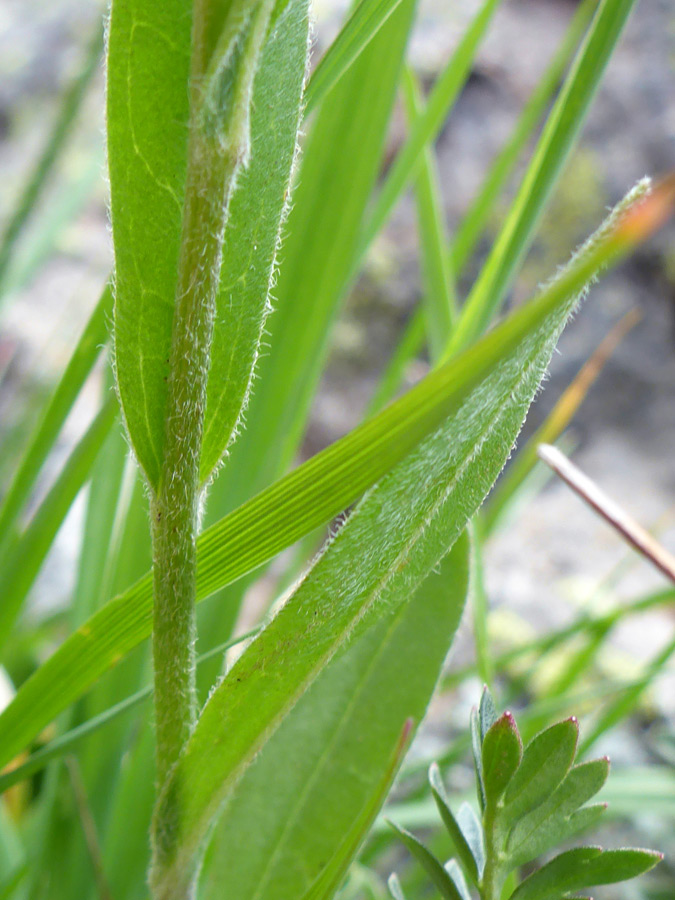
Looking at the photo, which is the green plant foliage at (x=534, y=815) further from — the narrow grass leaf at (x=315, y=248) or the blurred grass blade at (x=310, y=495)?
the narrow grass leaf at (x=315, y=248)

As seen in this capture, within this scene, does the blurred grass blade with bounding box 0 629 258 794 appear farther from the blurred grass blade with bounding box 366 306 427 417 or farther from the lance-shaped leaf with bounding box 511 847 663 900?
the blurred grass blade with bounding box 366 306 427 417

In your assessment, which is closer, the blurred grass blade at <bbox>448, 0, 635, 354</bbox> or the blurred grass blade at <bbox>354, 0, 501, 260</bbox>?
the blurred grass blade at <bbox>448, 0, 635, 354</bbox>

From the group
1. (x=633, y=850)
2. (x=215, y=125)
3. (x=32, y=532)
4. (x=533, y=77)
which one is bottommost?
(x=633, y=850)

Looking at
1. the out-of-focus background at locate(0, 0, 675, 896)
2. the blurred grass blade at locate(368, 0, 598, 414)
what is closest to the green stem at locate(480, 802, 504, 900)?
the blurred grass blade at locate(368, 0, 598, 414)

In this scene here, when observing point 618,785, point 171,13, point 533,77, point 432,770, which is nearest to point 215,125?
point 171,13

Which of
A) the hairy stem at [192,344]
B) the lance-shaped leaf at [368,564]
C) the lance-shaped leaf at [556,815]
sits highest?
the hairy stem at [192,344]

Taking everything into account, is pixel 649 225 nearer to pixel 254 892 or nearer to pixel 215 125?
pixel 215 125

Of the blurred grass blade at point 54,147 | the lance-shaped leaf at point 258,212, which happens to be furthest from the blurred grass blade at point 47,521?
the blurred grass blade at point 54,147
